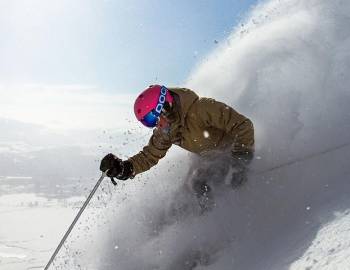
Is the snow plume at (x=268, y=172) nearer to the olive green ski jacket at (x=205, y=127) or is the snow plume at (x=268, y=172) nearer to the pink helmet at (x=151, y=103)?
the olive green ski jacket at (x=205, y=127)

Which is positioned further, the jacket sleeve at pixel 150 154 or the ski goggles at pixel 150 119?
the jacket sleeve at pixel 150 154

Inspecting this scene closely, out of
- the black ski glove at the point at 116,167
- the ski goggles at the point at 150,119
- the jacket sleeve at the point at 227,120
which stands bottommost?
the jacket sleeve at the point at 227,120

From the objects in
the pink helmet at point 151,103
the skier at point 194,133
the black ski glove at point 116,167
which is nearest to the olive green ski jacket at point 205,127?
the skier at point 194,133

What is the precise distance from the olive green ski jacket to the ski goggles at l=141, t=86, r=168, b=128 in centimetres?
20

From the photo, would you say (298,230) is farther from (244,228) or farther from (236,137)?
(236,137)

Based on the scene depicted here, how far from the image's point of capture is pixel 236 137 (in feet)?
17.7

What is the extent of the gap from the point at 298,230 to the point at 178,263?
2191 millimetres

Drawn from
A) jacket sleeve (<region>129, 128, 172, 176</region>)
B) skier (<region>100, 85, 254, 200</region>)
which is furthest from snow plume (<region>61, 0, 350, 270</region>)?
jacket sleeve (<region>129, 128, 172, 176</region>)

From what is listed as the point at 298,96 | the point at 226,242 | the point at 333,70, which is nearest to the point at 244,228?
the point at 226,242

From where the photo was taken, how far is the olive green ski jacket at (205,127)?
5.28m

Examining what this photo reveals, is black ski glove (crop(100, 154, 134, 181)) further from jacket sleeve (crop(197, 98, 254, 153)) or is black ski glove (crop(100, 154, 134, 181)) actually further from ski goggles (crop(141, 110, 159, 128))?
jacket sleeve (crop(197, 98, 254, 153))

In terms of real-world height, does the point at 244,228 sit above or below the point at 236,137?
below

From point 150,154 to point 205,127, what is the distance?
970 millimetres

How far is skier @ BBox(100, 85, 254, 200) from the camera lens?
5250mm
